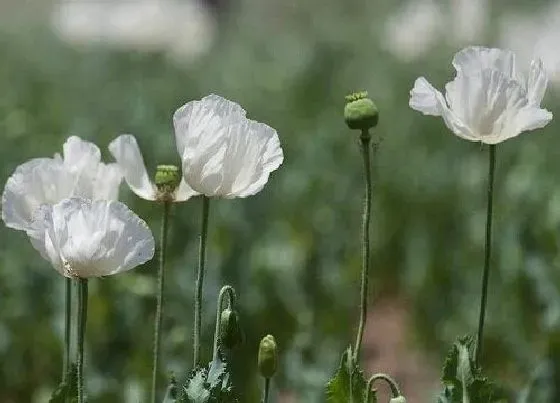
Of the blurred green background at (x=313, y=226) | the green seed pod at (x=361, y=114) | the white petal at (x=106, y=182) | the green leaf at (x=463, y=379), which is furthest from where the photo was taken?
the blurred green background at (x=313, y=226)

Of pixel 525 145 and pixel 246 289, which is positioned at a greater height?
pixel 525 145

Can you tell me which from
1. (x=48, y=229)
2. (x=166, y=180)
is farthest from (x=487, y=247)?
(x=48, y=229)

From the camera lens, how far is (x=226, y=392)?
1.27 meters

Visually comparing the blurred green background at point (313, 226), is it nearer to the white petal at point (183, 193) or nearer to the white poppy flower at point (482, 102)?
the white poppy flower at point (482, 102)

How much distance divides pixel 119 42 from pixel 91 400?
15.2 ft

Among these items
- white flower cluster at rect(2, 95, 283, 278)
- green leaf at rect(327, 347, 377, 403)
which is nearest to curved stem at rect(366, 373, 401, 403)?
green leaf at rect(327, 347, 377, 403)

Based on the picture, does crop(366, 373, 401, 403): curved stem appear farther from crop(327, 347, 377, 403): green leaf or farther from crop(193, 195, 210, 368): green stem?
crop(193, 195, 210, 368): green stem

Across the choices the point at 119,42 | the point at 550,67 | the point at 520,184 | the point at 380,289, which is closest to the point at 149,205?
the point at 380,289

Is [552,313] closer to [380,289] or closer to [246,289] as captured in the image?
[246,289]

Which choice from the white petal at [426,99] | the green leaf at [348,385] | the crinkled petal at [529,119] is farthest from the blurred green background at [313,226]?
the green leaf at [348,385]

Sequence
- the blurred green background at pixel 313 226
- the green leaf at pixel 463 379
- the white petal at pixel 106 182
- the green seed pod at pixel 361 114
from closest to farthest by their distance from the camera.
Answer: the green seed pod at pixel 361 114
the green leaf at pixel 463 379
the white petal at pixel 106 182
the blurred green background at pixel 313 226

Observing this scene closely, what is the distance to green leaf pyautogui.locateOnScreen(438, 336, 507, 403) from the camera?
52.4 inches

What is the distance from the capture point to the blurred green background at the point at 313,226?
259cm

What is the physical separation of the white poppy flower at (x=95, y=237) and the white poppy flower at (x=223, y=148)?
10 centimetres
